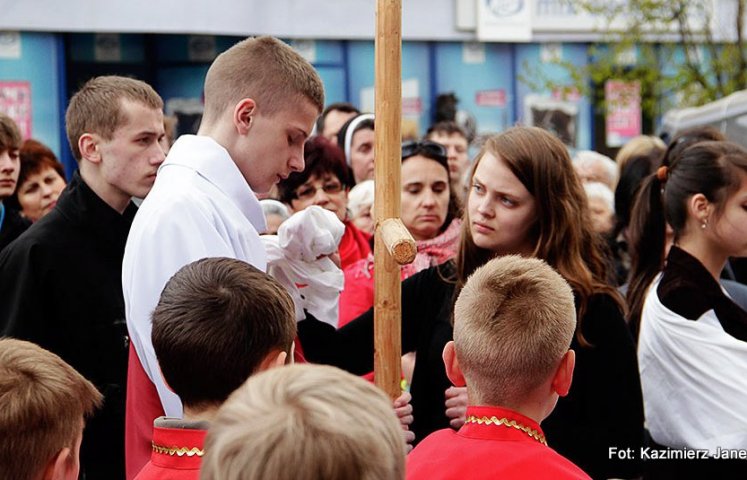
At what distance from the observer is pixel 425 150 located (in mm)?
5051

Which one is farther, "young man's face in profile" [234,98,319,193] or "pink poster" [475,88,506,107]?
"pink poster" [475,88,506,107]

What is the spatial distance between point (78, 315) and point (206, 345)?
138 centimetres

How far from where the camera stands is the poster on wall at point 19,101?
13117 millimetres

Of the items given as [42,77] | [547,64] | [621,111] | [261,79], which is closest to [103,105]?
[261,79]

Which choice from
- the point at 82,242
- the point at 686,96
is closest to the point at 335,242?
the point at 82,242

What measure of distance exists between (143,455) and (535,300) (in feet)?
3.69

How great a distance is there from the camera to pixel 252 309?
2.44 m

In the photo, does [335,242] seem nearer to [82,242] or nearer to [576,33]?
[82,242]

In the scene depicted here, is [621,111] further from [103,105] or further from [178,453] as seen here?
[178,453]

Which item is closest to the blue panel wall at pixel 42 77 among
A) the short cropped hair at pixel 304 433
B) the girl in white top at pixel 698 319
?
the girl in white top at pixel 698 319

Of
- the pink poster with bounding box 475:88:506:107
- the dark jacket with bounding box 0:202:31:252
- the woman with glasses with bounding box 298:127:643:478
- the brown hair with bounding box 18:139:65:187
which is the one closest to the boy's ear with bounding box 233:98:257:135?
the woman with glasses with bounding box 298:127:643:478

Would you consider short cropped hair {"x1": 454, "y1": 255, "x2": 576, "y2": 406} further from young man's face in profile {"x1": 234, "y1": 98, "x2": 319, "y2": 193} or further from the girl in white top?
the girl in white top

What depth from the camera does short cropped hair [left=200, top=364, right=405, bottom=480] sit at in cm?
155

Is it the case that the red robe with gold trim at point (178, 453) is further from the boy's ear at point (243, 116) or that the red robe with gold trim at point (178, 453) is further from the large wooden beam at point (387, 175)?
the boy's ear at point (243, 116)
